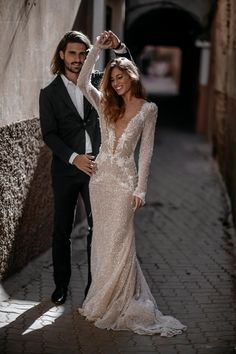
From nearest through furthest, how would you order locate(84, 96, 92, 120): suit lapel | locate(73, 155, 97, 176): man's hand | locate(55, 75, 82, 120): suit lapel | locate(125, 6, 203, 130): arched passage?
locate(73, 155, 97, 176): man's hand, locate(55, 75, 82, 120): suit lapel, locate(84, 96, 92, 120): suit lapel, locate(125, 6, 203, 130): arched passage

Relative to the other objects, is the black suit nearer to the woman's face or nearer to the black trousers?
the black trousers

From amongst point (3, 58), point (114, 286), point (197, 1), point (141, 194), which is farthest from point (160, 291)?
point (197, 1)

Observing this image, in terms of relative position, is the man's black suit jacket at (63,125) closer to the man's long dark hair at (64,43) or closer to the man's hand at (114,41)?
the man's long dark hair at (64,43)

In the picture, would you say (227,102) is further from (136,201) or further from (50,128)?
(136,201)

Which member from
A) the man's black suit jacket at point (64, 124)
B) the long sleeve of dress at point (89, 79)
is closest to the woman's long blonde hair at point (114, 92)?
the long sleeve of dress at point (89, 79)

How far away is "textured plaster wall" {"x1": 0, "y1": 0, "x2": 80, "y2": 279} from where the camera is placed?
5.04 meters

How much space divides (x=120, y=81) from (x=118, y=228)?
3.68ft

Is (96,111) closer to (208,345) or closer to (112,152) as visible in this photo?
(112,152)

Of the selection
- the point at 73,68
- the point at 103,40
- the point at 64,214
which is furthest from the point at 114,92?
the point at 64,214

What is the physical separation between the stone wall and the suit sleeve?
0.44m

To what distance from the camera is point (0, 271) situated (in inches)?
205

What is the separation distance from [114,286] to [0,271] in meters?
1.22

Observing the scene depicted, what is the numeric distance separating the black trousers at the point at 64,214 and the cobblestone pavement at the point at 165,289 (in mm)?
323

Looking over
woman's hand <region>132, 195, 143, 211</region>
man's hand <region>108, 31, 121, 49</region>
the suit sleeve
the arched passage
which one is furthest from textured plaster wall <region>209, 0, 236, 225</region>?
the arched passage
